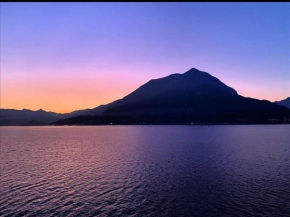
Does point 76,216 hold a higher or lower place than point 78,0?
lower

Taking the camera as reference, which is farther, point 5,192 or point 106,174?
point 106,174

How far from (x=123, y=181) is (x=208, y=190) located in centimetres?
1557

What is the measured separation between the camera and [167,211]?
31.0 meters

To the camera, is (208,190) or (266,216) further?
(208,190)

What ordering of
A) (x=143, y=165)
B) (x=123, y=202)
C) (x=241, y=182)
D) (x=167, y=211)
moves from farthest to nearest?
(x=143, y=165)
(x=241, y=182)
(x=123, y=202)
(x=167, y=211)

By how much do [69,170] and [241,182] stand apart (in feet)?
126

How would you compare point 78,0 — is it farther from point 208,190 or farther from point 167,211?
point 208,190

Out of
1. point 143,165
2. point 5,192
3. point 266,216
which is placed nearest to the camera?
point 266,216

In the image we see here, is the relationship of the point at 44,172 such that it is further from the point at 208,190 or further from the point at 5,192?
the point at 208,190

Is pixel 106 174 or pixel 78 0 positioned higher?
pixel 78 0

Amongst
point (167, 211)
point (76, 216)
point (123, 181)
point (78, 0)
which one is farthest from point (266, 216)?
point (78, 0)

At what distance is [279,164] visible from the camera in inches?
2457

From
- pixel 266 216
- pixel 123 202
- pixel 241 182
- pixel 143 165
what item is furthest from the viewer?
pixel 143 165

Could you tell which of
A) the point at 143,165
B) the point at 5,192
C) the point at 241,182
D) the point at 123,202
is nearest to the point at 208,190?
the point at 241,182
